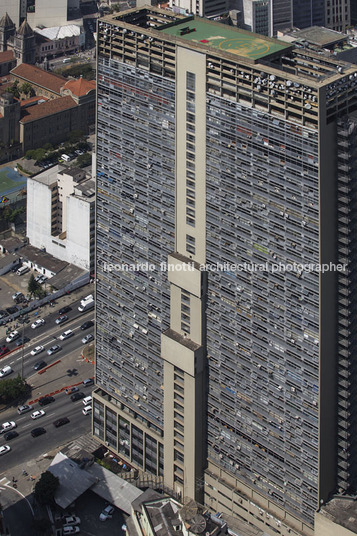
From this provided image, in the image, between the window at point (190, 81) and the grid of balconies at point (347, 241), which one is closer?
the grid of balconies at point (347, 241)

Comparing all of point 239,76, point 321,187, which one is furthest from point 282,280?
point 239,76

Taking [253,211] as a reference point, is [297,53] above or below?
above

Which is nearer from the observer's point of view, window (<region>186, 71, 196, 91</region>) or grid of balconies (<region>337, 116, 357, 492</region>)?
grid of balconies (<region>337, 116, 357, 492</region>)

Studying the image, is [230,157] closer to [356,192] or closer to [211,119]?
[211,119]

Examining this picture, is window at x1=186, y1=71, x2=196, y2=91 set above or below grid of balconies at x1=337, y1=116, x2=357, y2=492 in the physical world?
above

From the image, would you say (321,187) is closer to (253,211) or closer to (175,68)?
(253,211)

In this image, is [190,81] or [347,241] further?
[190,81]

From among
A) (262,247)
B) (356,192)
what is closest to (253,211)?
(262,247)

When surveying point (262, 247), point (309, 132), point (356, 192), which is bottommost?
point (262, 247)

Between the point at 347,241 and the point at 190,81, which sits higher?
the point at 190,81

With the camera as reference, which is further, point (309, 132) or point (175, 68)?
point (175, 68)

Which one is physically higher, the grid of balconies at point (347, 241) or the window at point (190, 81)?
the window at point (190, 81)
